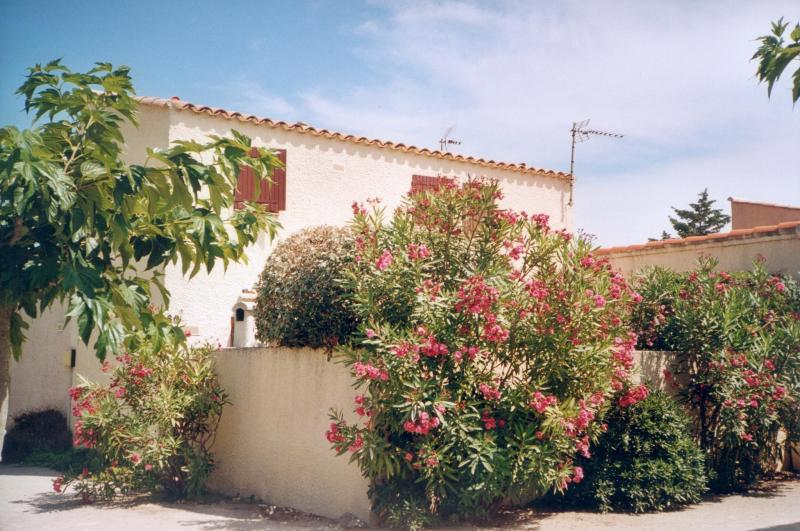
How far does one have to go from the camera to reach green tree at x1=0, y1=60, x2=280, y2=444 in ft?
14.5

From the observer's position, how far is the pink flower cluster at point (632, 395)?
9.21m

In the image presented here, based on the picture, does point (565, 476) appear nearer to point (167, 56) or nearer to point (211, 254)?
point (211, 254)

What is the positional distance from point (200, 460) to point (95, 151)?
6730mm

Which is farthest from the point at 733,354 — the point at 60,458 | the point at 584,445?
the point at 60,458

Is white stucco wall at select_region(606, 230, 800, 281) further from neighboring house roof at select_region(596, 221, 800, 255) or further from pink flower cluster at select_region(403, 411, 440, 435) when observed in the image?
pink flower cluster at select_region(403, 411, 440, 435)

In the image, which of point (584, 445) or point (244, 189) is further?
point (244, 189)

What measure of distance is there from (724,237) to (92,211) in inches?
434

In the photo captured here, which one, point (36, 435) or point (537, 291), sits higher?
point (537, 291)

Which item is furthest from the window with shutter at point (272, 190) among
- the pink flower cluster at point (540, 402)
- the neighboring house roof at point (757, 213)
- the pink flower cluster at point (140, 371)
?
the neighboring house roof at point (757, 213)

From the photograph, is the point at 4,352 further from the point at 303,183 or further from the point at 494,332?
the point at 303,183

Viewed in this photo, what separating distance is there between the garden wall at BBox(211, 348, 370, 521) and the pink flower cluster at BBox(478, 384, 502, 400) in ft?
5.21

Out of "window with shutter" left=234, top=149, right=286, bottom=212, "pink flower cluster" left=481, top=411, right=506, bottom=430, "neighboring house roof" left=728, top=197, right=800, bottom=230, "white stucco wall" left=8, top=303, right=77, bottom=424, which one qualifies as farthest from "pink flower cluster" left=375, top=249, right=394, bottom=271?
"neighboring house roof" left=728, top=197, right=800, bottom=230

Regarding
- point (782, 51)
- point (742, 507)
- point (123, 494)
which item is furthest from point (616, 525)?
point (123, 494)

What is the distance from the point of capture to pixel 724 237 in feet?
42.5
